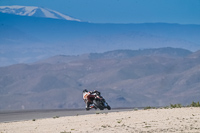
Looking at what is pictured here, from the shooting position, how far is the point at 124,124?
25.6m

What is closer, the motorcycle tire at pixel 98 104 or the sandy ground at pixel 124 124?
the sandy ground at pixel 124 124

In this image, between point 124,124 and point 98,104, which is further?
point 98,104

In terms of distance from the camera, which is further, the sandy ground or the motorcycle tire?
the motorcycle tire

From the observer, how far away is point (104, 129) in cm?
2397

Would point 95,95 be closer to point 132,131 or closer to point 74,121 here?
point 74,121

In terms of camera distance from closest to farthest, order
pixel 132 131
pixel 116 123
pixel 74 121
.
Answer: pixel 132 131, pixel 116 123, pixel 74 121

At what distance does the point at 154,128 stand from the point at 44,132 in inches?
202

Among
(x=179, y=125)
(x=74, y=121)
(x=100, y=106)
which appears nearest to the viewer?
(x=179, y=125)

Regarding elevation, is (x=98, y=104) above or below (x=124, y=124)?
above

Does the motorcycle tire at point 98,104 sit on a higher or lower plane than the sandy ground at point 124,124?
higher

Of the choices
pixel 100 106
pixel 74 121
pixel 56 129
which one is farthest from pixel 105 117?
pixel 100 106

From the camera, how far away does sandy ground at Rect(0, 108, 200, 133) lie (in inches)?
930

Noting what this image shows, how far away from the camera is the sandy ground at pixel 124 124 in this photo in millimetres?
23609

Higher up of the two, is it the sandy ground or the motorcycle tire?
the motorcycle tire
